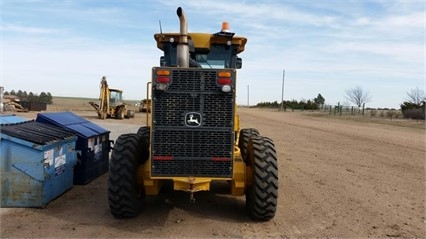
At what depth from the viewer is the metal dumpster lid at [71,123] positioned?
740cm

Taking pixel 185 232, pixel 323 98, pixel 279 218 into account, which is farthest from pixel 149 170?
pixel 323 98

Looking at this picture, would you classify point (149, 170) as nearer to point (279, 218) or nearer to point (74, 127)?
point (279, 218)

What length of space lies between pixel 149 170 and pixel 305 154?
855 centimetres

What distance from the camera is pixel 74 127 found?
766cm

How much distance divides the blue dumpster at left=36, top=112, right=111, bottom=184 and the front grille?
2.72 metres

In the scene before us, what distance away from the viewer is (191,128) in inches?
208

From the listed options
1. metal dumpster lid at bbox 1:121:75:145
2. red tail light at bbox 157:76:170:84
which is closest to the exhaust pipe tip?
red tail light at bbox 157:76:170:84

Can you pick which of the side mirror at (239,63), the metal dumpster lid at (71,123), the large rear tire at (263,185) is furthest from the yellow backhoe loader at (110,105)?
the large rear tire at (263,185)

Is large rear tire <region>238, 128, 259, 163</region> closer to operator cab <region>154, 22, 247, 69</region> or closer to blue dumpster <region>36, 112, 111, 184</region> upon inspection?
operator cab <region>154, 22, 247, 69</region>

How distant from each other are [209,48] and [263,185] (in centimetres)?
263

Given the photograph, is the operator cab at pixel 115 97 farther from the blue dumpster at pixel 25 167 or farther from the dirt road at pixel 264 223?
the blue dumpster at pixel 25 167

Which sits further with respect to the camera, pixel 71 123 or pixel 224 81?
pixel 71 123

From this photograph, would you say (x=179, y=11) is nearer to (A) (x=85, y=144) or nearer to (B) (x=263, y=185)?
(B) (x=263, y=185)

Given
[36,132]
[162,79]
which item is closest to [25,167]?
[36,132]
